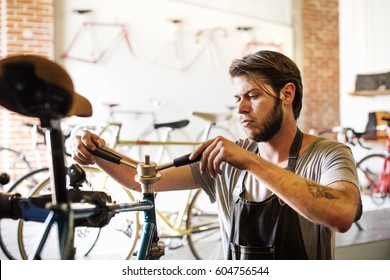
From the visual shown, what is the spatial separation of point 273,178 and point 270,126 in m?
0.30

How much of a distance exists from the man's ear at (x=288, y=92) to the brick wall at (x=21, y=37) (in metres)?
3.62

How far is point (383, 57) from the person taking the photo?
422 cm

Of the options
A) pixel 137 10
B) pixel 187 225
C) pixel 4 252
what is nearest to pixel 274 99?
pixel 187 225

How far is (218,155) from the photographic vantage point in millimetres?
833

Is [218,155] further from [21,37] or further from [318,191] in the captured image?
[21,37]

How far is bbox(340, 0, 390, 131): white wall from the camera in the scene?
398 centimetres

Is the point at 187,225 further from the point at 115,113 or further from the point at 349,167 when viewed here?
the point at 115,113

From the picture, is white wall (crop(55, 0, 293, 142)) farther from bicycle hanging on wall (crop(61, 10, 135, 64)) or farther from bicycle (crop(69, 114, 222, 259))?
bicycle (crop(69, 114, 222, 259))

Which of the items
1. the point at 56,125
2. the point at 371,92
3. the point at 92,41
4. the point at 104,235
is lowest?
the point at 104,235

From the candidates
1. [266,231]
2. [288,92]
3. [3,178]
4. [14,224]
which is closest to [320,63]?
[14,224]

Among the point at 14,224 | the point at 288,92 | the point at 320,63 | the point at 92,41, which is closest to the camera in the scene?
the point at 288,92

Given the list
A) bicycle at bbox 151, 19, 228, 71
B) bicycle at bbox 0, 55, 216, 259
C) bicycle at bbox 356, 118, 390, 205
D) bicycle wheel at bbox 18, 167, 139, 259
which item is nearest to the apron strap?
bicycle at bbox 0, 55, 216, 259

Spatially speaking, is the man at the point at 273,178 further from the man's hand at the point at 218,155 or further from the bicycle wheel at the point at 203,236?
the bicycle wheel at the point at 203,236

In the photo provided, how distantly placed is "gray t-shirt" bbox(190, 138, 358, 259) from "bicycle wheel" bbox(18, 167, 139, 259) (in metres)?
0.97
